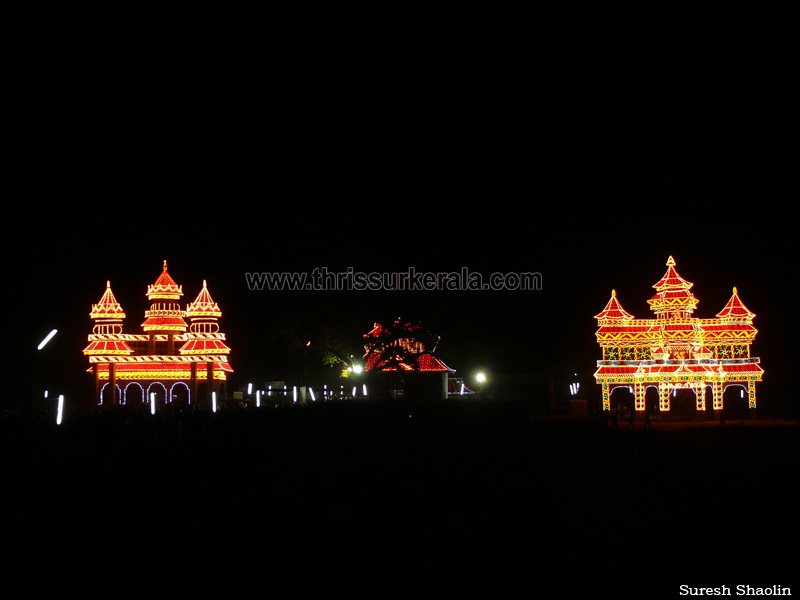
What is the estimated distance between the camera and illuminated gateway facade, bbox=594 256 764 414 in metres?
38.2

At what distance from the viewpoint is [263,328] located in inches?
1885

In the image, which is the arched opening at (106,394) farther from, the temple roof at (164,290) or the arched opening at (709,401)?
the arched opening at (709,401)

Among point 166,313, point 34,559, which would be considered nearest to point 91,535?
point 34,559

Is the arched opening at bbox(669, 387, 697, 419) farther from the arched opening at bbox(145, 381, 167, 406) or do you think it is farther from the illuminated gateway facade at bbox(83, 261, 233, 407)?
the arched opening at bbox(145, 381, 167, 406)

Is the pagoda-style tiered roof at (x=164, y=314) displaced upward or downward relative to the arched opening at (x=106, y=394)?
upward

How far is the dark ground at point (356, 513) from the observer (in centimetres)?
857

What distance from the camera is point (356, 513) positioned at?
11.7 metres

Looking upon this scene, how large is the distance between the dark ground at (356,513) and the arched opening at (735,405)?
797 inches

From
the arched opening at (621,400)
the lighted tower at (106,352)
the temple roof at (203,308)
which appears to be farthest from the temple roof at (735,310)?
the lighted tower at (106,352)

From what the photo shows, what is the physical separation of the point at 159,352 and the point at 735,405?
90.2ft

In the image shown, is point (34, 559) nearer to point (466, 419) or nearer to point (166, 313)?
point (466, 419)

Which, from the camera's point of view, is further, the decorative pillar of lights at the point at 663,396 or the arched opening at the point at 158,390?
the arched opening at the point at 158,390

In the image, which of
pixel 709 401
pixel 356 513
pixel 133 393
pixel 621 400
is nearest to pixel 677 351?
pixel 709 401

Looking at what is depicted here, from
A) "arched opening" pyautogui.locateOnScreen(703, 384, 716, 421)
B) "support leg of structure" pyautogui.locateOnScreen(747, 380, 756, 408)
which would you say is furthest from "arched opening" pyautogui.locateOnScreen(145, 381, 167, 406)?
"support leg of structure" pyautogui.locateOnScreen(747, 380, 756, 408)
